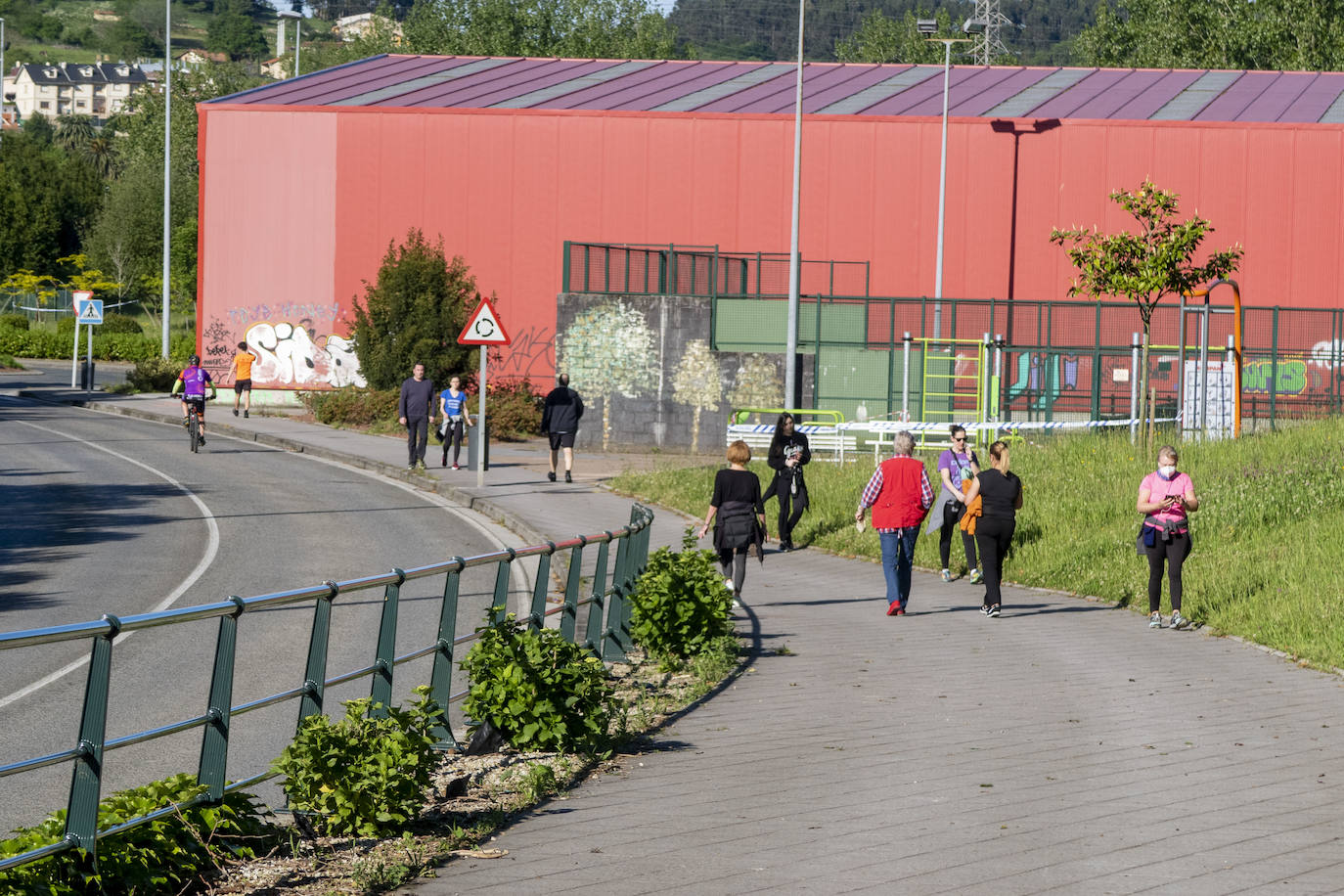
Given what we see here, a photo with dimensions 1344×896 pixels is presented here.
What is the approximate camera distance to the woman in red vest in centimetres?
1380

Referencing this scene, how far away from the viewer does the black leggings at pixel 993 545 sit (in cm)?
1390

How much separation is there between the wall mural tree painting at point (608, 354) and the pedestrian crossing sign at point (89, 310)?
1550 cm

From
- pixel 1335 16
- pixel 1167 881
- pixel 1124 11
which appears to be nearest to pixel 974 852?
pixel 1167 881

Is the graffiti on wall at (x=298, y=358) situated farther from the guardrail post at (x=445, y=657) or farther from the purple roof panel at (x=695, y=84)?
the guardrail post at (x=445, y=657)

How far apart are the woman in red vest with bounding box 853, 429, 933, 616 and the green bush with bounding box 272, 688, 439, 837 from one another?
8003mm

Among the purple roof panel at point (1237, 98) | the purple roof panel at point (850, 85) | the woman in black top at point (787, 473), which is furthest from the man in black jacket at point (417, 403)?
the purple roof panel at point (1237, 98)

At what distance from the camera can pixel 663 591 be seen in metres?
10.8

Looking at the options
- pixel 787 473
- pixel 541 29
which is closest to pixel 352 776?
pixel 787 473

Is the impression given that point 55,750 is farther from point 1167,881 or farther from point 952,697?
point 952,697

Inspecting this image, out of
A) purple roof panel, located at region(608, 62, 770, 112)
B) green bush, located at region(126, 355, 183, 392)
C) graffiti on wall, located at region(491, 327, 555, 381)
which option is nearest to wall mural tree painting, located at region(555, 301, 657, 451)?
graffiti on wall, located at region(491, 327, 555, 381)

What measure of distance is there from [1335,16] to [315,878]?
65.8 meters

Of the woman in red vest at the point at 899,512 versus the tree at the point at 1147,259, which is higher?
the tree at the point at 1147,259

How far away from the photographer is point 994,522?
46.1 feet

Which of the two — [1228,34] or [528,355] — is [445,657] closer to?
[528,355]
